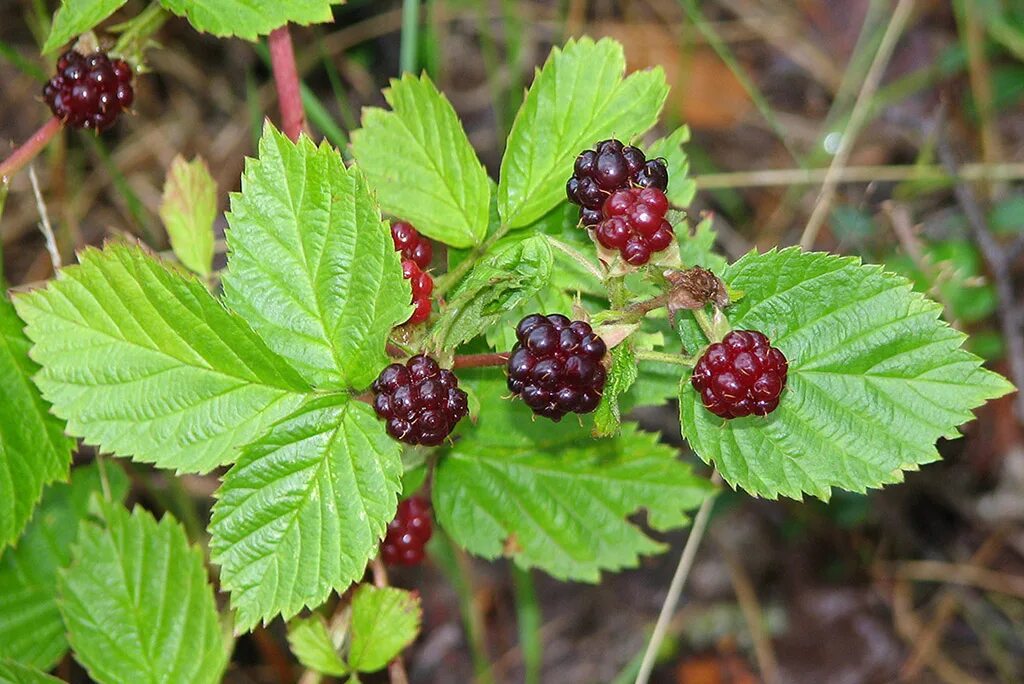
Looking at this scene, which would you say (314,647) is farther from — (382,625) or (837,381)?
(837,381)

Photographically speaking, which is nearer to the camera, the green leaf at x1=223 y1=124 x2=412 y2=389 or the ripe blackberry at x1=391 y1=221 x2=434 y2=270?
the green leaf at x1=223 y1=124 x2=412 y2=389

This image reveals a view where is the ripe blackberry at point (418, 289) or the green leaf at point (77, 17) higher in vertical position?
the green leaf at point (77, 17)

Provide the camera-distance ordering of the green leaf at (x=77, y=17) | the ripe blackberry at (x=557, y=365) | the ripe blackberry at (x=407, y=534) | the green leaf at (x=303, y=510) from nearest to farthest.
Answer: the ripe blackberry at (x=557, y=365)
the green leaf at (x=303, y=510)
the green leaf at (x=77, y=17)
the ripe blackberry at (x=407, y=534)

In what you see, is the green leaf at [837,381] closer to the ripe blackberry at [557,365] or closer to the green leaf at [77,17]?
the ripe blackberry at [557,365]

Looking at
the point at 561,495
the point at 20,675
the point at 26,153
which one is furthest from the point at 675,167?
the point at 20,675

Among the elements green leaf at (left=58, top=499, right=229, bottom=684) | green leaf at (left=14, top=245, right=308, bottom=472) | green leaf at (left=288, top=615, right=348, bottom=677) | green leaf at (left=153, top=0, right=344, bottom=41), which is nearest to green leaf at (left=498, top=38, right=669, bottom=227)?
green leaf at (left=153, top=0, right=344, bottom=41)

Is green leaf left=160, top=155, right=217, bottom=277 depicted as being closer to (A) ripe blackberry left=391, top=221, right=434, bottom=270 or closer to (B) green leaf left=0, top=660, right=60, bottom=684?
(A) ripe blackberry left=391, top=221, right=434, bottom=270

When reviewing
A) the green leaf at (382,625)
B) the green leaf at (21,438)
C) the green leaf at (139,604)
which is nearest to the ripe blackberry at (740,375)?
the green leaf at (382,625)
